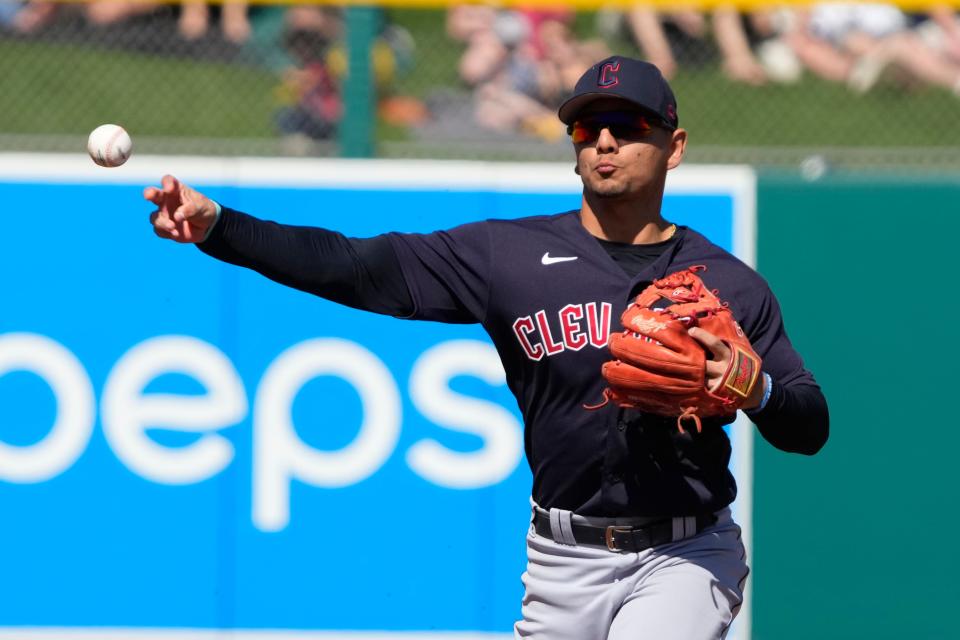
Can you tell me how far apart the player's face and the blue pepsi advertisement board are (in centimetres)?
184

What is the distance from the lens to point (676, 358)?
10.8 ft

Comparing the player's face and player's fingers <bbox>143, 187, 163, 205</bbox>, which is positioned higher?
the player's face

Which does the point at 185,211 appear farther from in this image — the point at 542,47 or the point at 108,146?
the point at 542,47

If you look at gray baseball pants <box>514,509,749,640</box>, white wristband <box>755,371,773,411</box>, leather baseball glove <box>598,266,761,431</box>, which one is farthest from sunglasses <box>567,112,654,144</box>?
gray baseball pants <box>514,509,749,640</box>

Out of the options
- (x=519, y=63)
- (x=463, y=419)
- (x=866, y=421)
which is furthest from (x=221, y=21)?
(x=866, y=421)

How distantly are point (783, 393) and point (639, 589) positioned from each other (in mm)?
641

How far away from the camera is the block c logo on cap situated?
146 inches

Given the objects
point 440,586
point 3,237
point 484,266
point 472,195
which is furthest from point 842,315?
point 3,237

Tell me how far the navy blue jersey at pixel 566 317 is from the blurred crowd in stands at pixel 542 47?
113 inches

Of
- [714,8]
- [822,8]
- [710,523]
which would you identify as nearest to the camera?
[710,523]

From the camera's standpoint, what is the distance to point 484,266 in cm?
383

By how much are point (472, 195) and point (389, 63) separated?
4.93ft

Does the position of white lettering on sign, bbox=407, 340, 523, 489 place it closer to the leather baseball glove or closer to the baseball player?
the baseball player

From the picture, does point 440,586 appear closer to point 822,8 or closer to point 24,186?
point 24,186
